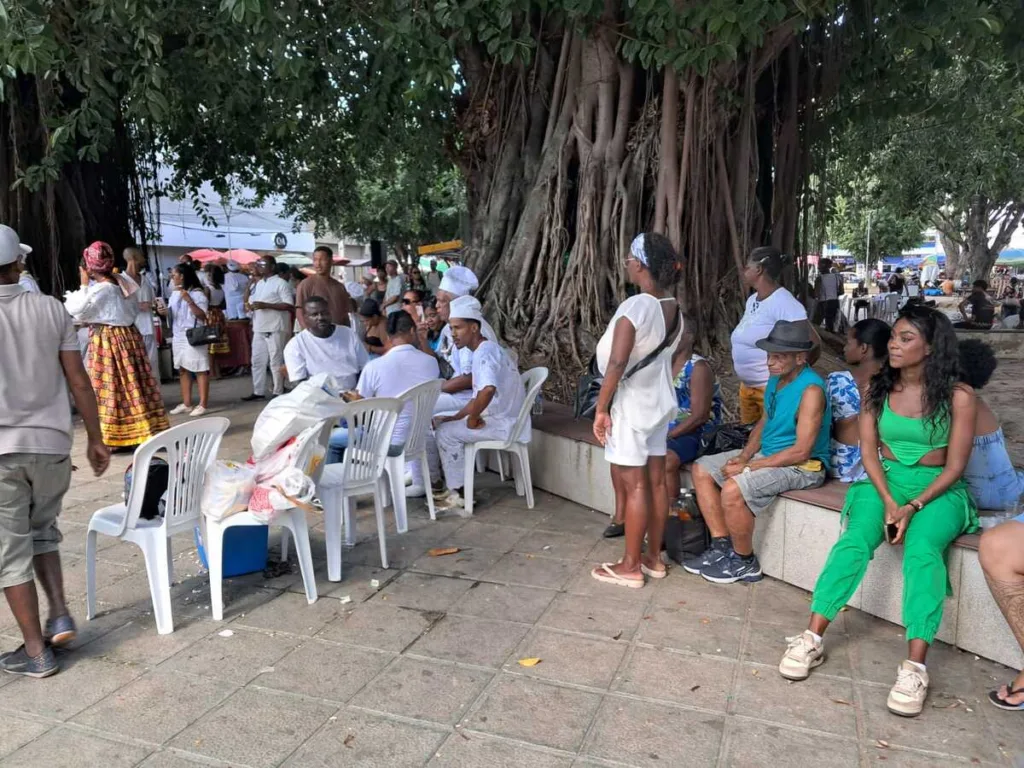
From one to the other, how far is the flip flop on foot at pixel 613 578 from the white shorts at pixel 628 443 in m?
0.53

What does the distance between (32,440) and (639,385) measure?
2457 millimetres

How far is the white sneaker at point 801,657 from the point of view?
3006 millimetres

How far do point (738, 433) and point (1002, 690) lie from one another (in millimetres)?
1852

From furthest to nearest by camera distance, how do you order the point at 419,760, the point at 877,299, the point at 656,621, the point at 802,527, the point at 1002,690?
the point at 877,299, the point at 802,527, the point at 656,621, the point at 1002,690, the point at 419,760

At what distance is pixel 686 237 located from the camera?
21.5 ft

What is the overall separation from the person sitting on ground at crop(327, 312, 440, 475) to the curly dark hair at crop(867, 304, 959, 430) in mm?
2643

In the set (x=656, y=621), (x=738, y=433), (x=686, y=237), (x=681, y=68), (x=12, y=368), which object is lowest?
(x=656, y=621)

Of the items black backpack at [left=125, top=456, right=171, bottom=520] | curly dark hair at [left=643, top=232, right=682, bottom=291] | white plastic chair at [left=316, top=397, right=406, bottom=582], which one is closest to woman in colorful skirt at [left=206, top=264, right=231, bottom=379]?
white plastic chair at [left=316, top=397, right=406, bottom=582]

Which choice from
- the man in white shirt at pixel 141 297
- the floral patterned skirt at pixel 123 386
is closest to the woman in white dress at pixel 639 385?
the floral patterned skirt at pixel 123 386

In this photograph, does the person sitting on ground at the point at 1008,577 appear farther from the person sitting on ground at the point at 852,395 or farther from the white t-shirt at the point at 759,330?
the white t-shirt at the point at 759,330

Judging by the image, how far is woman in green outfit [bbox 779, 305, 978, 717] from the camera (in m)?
2.97

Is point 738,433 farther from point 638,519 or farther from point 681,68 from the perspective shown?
point 681,68

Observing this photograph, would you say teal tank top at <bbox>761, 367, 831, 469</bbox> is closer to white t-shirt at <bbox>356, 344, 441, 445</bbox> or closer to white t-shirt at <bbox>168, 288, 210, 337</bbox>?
white t-shirt at <bbox>356, 344, 441, 445</bbox>

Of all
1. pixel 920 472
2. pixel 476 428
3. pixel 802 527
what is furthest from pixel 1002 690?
pixel 476 428
